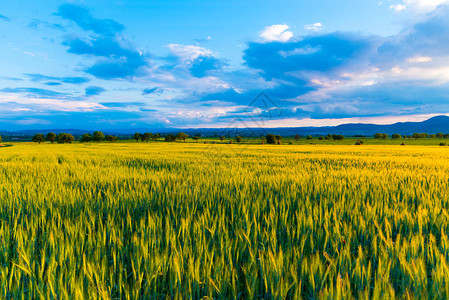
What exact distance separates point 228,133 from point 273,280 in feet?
12.0

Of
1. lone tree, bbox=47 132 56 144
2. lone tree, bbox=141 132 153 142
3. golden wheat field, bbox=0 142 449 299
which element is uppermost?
lone tree, bbox=47 132 56 144

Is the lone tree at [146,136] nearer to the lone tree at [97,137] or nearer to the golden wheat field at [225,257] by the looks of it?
the lone tree at [97,137]

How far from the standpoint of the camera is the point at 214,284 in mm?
1368

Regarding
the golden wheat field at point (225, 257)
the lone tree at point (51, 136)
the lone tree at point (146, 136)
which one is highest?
the lone tree at point (51, 136)

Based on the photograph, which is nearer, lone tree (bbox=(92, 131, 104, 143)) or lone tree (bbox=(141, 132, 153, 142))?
lone tree (bbox=(141, 132, 153, 142))

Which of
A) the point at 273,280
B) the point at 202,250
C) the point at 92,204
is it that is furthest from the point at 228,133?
the point at 273,280

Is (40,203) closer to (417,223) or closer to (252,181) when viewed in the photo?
(252,181)

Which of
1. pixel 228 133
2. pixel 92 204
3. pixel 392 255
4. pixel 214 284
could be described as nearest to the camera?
→ pixel 214 284

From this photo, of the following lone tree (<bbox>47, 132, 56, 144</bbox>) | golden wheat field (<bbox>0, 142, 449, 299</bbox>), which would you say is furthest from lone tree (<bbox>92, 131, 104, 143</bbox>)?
golden wheat field (<bbox>0, 142, 449, 299</bbox>)

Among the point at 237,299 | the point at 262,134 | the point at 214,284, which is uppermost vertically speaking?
the point at 262,134

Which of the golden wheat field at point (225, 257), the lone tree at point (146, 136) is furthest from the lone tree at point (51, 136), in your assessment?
the golden wheat field at point (225, 257)

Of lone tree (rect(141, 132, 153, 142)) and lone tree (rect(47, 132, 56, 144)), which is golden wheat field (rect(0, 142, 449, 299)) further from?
lone tree (rect(47, 132, 56, 144))

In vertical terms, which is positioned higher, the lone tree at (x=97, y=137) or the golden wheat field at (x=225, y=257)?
the lone tree at (x=97, y=137)

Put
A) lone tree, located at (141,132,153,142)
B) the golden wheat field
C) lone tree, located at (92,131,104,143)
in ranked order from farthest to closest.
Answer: lone tree, located at (92,131,104,143) → lone tree, located at (141,132,153,142) → the golden wheat field
